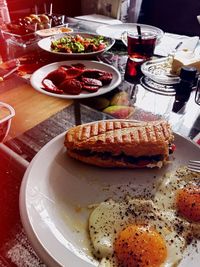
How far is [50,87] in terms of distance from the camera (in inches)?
65.6

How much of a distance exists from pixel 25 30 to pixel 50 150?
1525 mm

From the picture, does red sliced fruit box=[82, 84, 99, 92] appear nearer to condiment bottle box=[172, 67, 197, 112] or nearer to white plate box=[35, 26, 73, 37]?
condiment bottle box=[172, 67, 197, 112]

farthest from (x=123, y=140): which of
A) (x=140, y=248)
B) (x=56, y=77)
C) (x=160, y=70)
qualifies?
(x=160, y=70)

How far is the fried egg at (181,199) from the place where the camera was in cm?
98

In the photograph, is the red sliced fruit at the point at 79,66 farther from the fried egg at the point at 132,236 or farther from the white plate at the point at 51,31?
the fried egg at the point at 132,236

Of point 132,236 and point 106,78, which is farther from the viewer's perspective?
point 106,78

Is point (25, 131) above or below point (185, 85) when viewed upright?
below

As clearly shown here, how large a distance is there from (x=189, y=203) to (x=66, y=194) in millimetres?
456

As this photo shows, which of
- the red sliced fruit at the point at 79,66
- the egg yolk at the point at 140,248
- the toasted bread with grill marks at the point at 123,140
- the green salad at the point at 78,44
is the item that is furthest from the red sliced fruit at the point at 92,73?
the egg yolk at the point at 140,248

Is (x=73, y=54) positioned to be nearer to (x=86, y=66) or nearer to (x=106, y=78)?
(x=86, y=66)

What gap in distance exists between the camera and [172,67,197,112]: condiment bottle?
1744mm

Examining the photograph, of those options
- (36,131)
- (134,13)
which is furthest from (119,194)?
(134,13)

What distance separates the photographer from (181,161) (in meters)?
1.23

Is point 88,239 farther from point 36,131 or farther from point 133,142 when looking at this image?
point 36,131
